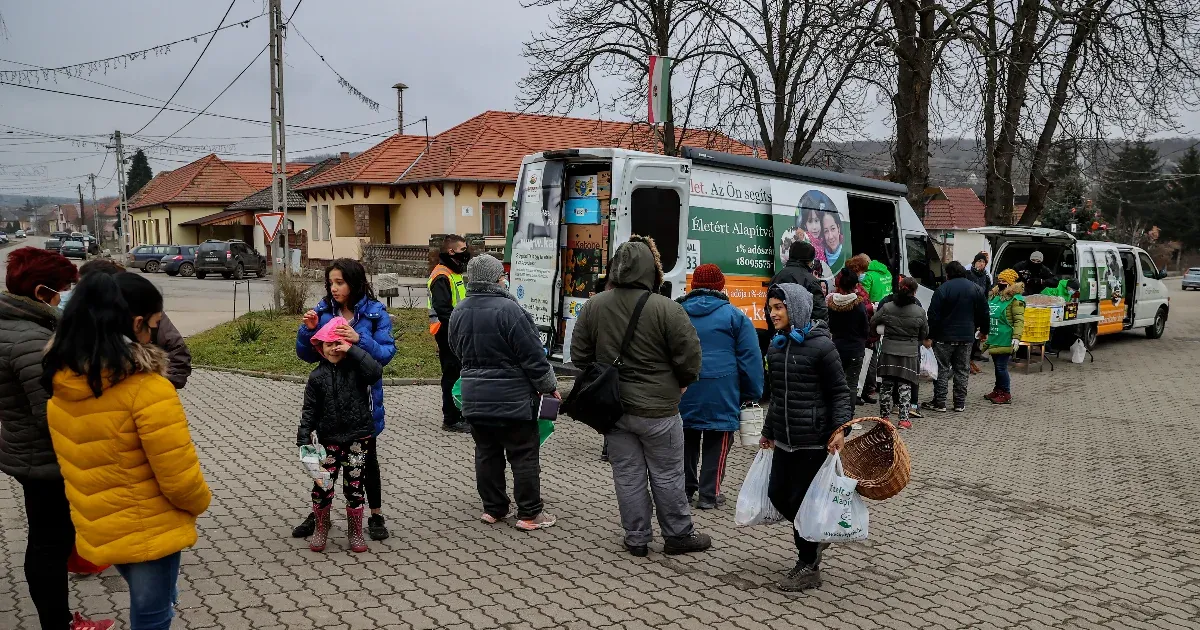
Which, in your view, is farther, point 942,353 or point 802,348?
point 942,353

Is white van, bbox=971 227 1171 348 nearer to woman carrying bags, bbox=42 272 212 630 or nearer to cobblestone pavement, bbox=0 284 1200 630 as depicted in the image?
cobblestone pavement, bbox=0 284 1200 630

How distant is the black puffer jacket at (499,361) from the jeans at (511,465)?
0.42 ft

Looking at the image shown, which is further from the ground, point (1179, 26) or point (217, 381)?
point (1179, 26)

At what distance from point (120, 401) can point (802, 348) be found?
3.30 metres

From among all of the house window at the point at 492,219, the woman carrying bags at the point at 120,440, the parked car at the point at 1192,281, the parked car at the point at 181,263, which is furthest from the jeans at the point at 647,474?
the parked car at the point at 1192,281

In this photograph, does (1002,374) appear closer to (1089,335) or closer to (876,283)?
(876,283)

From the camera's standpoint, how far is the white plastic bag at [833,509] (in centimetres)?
453

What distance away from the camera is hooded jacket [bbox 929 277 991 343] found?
34.7 ft

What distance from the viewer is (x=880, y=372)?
32.3ft

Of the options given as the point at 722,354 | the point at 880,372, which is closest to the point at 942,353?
the point at 880,372

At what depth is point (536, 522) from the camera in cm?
582

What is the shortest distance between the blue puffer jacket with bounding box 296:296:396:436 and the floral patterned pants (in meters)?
0.15

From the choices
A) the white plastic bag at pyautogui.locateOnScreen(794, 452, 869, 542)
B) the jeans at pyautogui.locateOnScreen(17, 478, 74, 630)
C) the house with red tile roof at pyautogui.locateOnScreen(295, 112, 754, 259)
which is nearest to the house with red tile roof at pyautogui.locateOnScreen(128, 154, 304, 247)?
the house with red tile roof at pyautogui.locateOnScreen(295, 112, 754, 259)

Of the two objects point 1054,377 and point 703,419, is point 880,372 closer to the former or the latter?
point 703,419
